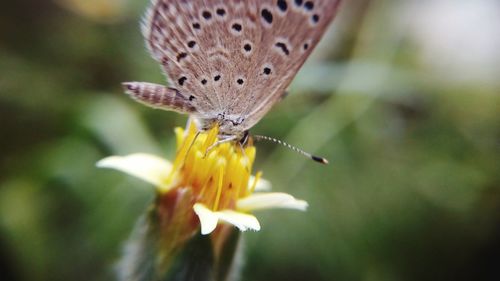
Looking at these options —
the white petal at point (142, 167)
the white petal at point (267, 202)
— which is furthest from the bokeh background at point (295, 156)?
the white petal at point (267, 202)

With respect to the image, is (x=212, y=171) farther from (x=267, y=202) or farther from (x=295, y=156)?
(x=295, y=156)

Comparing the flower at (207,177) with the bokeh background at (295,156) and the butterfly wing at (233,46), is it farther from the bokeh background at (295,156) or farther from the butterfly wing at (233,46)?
the bokeh background at (295,156)

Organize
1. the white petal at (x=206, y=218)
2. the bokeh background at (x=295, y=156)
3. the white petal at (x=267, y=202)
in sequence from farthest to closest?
1. the bokeh background at (x=295, y=156)
2. the white petal at (x=267, y=202)
3. the white petal at (x=206, y=218)

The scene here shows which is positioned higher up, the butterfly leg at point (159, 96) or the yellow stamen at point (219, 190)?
the butterfly leg at point (159, 96)

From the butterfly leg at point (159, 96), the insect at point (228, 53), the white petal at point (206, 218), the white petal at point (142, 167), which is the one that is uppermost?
the insect at point (228, 53)

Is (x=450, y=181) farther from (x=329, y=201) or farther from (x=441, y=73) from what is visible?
(x=441, y=73)

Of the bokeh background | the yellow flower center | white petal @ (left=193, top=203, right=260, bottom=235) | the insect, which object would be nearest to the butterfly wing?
the insect

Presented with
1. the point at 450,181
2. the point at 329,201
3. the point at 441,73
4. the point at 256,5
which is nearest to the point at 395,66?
the point at 441,73
